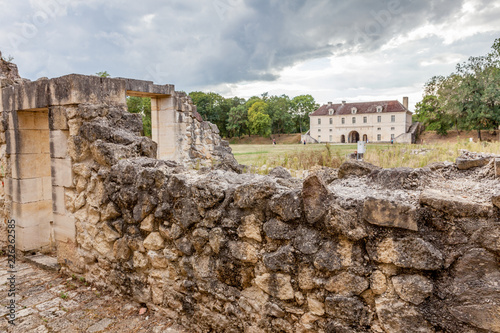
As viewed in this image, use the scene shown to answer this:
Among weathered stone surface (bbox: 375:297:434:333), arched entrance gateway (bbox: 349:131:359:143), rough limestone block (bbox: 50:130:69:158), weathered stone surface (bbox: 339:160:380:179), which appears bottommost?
weathered stone surface (bbox: 375:297:434:333)

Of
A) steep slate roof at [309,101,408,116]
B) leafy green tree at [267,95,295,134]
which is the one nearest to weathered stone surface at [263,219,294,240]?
steep slate roof at [309,101,408,116]

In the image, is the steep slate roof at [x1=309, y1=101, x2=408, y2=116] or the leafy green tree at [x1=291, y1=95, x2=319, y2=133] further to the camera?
the leafy green tree at [x1=291, y1=95, x2=319, y2=133]

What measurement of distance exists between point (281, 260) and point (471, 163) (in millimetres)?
1673

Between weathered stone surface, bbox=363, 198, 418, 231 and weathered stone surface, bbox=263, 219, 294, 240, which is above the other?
weathered stone surface, bbox=363, 198, 418, 231

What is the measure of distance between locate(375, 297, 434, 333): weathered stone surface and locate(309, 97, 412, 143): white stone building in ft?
157

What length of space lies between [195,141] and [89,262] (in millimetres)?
7250

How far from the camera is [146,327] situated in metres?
3.26

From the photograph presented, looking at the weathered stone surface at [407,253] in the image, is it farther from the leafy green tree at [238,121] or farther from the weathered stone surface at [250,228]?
the leafy green tree at [238,121]

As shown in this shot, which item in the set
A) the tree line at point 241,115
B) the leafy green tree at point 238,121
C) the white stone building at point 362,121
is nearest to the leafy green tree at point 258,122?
the tree line at point 241,115

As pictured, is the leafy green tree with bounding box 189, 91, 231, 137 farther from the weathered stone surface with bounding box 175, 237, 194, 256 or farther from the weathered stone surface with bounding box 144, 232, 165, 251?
the weathered stone surface with bounding box 175, 237, 194, 256

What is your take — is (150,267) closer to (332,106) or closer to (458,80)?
(458,80)

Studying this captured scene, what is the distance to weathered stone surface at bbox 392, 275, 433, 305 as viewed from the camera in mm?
2008

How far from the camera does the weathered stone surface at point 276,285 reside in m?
2.53

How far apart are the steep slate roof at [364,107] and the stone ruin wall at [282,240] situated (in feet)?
165
